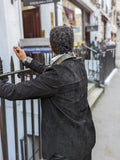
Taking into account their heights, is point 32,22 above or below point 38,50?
above

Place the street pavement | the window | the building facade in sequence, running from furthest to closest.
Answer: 1. the window
2. the building facade
3. the street pavement

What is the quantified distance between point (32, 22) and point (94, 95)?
3.27 meters

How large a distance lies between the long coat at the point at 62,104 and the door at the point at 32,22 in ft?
15.3

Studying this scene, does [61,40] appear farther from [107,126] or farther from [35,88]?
[107,126]

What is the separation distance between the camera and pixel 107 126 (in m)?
3.80

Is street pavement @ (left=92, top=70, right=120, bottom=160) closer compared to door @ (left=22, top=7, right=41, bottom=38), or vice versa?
street pavement @ (left=92, top=70, right=120, bottom=160)

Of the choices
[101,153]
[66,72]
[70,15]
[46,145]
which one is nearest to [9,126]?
[101,153]

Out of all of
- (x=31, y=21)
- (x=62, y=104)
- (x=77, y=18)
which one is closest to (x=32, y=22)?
(x=31, y=21)

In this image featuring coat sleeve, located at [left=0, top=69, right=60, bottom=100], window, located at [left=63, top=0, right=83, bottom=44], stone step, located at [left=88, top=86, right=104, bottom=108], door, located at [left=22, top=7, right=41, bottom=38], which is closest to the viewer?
coat sleeve, located at [left=0, top=69, right=60, bottom=100]

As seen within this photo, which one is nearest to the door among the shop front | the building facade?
the building facade

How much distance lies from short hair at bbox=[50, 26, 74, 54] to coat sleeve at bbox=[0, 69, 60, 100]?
0.78 ft

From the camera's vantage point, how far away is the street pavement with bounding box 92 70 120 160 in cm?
293

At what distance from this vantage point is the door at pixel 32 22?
227 inches

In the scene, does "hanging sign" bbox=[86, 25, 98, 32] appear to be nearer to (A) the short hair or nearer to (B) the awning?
(B) the awning
